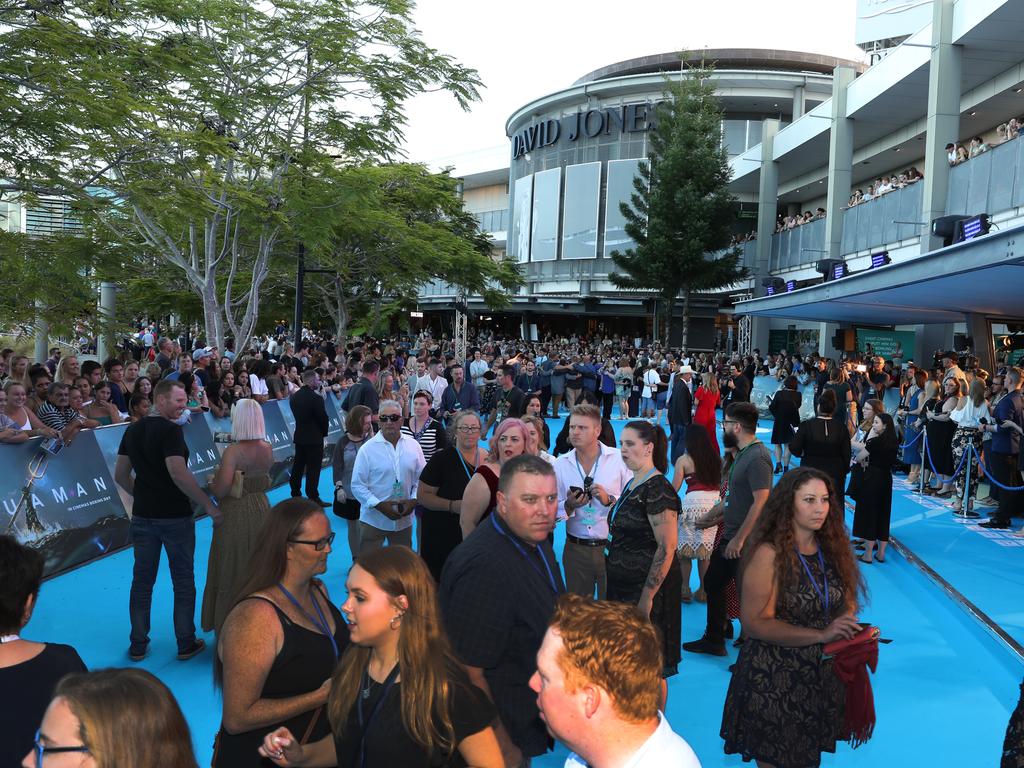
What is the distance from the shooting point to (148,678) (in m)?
2.07

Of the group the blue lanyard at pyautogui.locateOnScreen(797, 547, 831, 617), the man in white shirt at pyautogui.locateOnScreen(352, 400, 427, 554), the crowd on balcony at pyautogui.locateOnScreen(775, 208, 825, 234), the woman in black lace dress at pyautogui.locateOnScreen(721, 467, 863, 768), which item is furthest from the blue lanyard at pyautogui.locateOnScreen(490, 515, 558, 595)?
the crowd on balcony at pyautogui.locateOnScreen(775, 208, 825, 234)

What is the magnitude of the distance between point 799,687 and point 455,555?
1.65m

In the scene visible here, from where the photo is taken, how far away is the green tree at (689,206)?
138ft

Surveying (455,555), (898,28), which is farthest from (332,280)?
(455,555)

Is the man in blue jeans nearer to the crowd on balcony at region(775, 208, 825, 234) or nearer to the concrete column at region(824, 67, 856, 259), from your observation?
the concrete column at region(824, 67, 856, 259)

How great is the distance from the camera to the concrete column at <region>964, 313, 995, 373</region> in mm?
17633

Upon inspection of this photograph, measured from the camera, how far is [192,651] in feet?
21.4

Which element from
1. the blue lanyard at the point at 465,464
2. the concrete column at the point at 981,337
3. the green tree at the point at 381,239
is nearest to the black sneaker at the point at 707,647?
the blue lanyard at the point at 465,464

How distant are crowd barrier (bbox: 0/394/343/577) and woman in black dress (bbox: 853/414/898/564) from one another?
324 inches

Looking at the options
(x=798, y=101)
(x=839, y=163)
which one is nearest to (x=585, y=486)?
(x=839, y=163)

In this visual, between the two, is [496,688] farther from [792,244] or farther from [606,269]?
[606,269]

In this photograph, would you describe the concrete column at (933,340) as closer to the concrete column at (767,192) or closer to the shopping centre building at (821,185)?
the shopping centre building at (821,185)

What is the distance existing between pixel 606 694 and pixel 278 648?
1.57 metres

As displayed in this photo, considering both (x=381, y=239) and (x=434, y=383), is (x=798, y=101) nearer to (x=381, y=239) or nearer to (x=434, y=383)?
(x=381, y=239)
